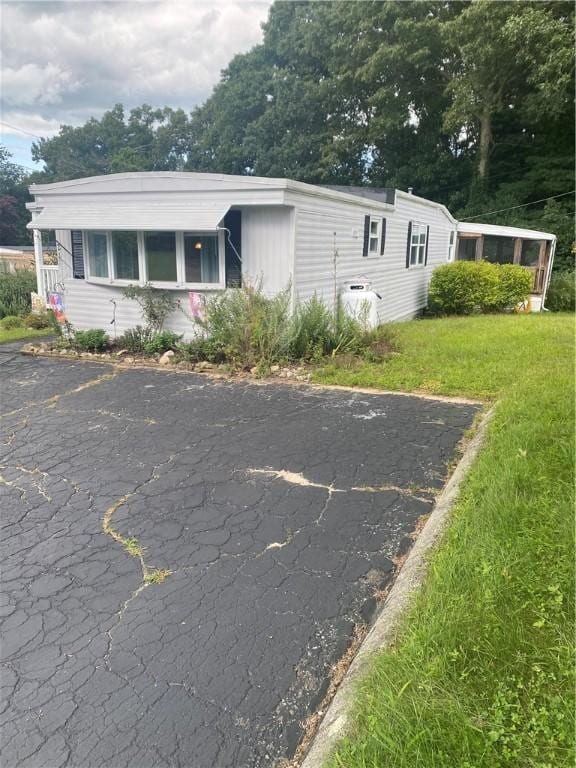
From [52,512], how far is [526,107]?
23.8 meters

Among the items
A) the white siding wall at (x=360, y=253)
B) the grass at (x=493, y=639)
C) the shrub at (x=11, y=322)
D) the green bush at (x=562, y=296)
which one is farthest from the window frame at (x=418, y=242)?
the grass at (x=493, y=639)

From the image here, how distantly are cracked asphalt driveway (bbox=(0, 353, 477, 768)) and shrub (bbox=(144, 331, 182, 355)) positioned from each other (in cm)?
296

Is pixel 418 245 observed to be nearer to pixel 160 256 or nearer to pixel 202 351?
pixel 160 256

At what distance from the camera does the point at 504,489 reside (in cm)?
345

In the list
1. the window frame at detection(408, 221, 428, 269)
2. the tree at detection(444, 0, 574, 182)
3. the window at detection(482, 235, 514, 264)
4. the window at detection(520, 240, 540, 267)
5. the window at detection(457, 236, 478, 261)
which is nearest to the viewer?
the window frame at detection(408, 221, 428, 269)

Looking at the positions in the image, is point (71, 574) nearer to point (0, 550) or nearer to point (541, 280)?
point (0, 550)

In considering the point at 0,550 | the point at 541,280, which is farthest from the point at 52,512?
the point at 541,280

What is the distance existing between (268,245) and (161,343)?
2.41 meters

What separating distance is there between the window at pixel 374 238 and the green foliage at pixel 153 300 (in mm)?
4526

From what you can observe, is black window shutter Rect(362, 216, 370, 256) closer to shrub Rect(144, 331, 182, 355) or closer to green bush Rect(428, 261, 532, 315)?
shrub Rect(144, 331, 182, 355)

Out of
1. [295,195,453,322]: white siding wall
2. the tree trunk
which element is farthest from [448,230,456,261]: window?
the tree trunk

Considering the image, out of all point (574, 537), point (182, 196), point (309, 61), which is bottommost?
point (574, 537)

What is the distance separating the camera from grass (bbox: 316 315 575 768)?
1800mm

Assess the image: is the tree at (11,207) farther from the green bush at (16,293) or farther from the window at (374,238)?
the window at (374,238)
